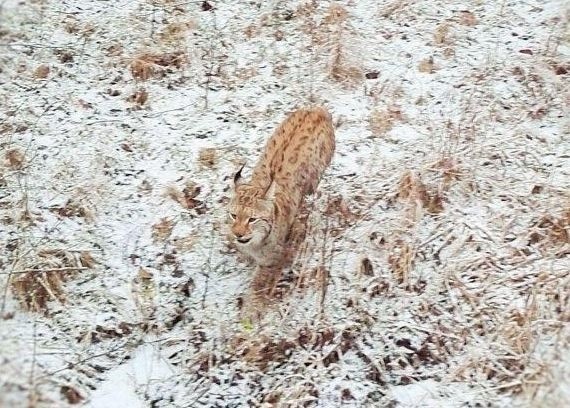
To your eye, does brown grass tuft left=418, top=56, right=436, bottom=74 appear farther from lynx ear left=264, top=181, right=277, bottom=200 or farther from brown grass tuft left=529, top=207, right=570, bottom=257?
lynx ear left=264, top=181, right=277, bottom=200

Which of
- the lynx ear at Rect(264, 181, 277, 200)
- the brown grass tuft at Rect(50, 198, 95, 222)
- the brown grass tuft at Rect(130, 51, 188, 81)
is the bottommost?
the brown grass tuft at Rect(50, 198, 95, 222)

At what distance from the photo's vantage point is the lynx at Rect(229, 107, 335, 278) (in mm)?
5121

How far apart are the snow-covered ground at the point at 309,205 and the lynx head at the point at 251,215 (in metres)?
0.46

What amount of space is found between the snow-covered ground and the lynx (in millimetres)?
268

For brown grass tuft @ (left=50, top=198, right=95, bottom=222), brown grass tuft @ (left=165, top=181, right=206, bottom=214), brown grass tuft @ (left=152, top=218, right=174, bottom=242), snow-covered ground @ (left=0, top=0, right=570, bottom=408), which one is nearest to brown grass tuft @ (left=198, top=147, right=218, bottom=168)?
snow-covered ground @ (left=0, top=0, right=570, bottom=408)

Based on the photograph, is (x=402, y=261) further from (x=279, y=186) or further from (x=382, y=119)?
(x=382, y=119)

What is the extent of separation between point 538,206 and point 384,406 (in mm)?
2219

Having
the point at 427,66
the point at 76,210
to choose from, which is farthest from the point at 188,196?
the point at 427,66

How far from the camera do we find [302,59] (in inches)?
295

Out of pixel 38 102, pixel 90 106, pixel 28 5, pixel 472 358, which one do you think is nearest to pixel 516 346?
pixel 472 358

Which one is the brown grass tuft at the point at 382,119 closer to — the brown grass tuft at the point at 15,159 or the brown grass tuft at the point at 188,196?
the brown grass tuft at the point at 188,196

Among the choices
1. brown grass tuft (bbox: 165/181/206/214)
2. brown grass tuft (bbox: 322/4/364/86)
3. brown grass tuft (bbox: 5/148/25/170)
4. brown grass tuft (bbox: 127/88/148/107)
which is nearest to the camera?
brown grass tuft (bbox: 165/181/206/214)

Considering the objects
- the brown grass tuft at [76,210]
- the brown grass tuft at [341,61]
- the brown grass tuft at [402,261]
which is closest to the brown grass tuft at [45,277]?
the brown grass tuft at [76,210]

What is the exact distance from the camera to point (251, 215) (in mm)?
5094
